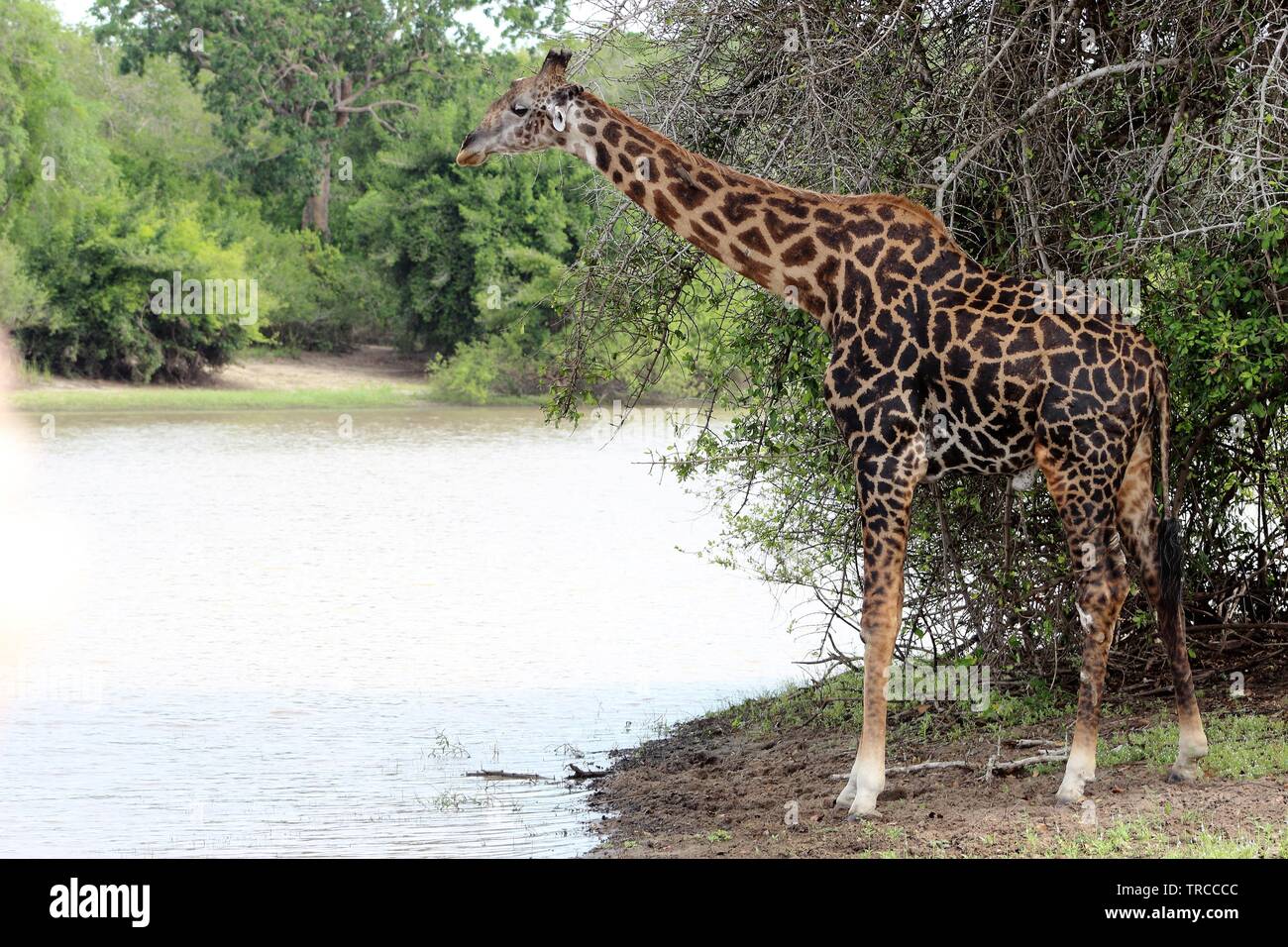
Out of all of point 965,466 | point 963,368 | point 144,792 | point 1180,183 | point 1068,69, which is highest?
point 1068,69

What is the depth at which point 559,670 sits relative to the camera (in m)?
13.2

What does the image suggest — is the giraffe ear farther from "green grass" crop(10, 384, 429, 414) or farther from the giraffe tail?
"green grass" crop(10, 384, 429, 414)

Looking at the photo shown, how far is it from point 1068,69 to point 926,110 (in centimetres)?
78

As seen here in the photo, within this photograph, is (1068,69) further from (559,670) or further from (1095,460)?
(559,670)

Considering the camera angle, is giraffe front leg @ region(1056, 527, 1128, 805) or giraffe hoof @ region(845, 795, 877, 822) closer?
giraffe front leg @ region(1056, 527, 1128, 805)

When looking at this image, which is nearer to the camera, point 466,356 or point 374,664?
point 374,664

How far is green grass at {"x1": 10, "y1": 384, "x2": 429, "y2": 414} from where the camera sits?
133 feet

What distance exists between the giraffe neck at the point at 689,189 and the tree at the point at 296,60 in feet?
155

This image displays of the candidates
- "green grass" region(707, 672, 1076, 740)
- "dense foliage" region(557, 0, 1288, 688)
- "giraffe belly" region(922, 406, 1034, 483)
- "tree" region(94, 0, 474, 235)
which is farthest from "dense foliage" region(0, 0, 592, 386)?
"giraffe belly" region(922, 406, 1034, 483)

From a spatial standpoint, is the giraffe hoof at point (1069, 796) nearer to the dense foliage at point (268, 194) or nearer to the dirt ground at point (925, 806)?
the dirt ground at point (925, 806)

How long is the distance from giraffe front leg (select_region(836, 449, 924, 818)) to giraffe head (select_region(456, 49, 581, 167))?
2172mm

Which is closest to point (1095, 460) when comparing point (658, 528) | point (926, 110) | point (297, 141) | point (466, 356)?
point (926, 110)

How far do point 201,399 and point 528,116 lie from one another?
37.2m

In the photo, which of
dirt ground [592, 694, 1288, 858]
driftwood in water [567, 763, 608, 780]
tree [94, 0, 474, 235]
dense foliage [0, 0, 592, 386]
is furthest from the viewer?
tree [94, 0, 474, 235]
